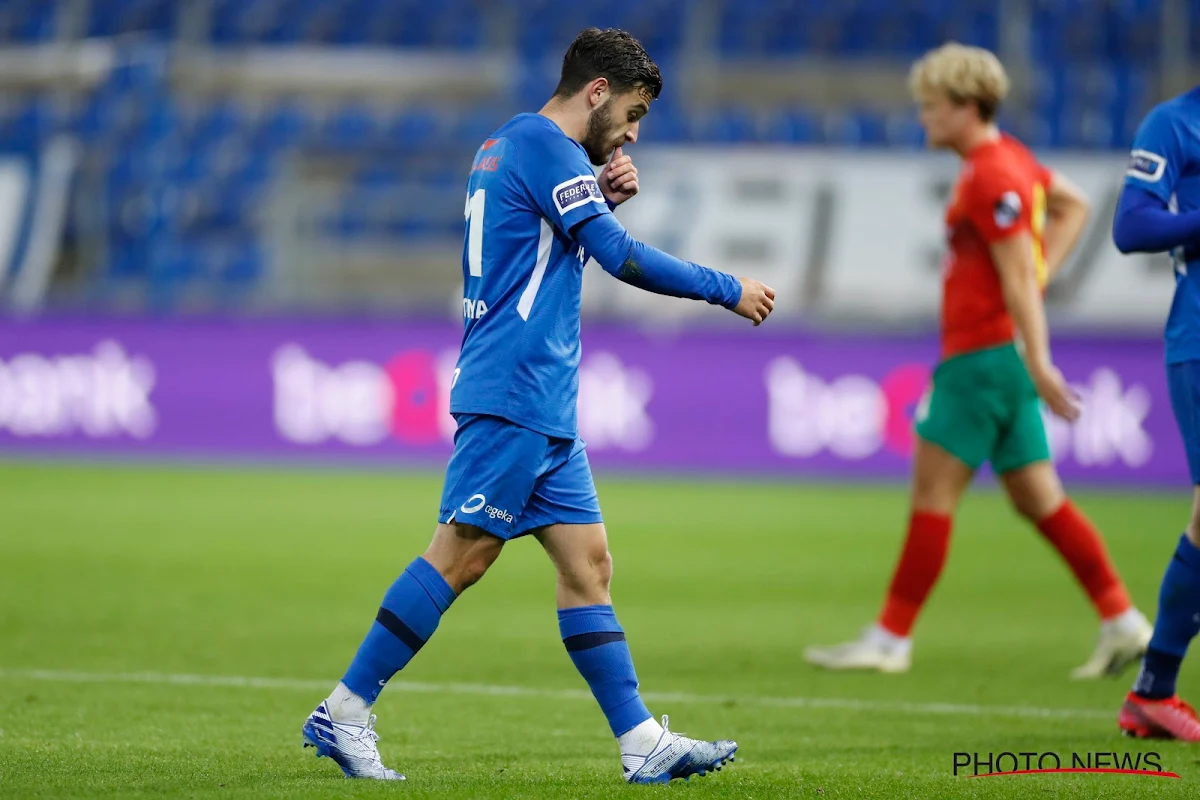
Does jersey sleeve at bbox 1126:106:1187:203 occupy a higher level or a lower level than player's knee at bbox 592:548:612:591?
higher

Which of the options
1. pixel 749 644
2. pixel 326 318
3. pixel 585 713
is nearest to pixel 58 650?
pixel 585 713

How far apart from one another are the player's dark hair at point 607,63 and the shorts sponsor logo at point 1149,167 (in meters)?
1.67

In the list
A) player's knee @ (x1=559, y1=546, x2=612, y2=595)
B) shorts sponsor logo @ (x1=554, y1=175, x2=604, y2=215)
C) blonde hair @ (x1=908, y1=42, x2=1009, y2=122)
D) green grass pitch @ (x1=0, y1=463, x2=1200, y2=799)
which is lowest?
green grass pitch @ (x1=0, y1=463, x2=1200, y2=799)

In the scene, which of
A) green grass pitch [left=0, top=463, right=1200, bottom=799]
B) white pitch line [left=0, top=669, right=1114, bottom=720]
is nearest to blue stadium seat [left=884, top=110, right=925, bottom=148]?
green grass pitch [left=0, top=463, right=1200, bottom=799]

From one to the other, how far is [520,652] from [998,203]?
267cm

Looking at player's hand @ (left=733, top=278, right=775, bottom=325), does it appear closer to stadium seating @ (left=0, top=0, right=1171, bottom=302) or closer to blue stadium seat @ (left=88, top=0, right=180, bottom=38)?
stadium seating @ (left=0, top=0, right=1171, bottom=302)

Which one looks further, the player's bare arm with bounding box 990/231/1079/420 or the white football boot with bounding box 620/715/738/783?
the player's bare arm with bounding box 990/231/1079/420

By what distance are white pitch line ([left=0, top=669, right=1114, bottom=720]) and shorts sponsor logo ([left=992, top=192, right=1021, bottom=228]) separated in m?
1.87

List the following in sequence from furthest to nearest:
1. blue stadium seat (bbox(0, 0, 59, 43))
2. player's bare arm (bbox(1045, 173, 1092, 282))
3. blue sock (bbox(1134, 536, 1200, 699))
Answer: blue stadium seat (bbox(0, 0, 59, 43))
player's bare arm (bbox(1045, 173, 1092, 282))
blue sock (bbox(1134, 536, 1200, 699))

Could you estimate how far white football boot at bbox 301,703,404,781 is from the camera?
426 centimetres

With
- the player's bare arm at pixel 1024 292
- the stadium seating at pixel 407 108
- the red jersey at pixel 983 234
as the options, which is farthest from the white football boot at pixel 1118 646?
the stadium seating at pixel 407 108

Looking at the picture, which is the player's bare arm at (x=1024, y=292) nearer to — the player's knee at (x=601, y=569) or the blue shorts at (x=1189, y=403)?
the blue shorts at (x=1189, y=403)

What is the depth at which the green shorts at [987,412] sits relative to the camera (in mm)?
6699

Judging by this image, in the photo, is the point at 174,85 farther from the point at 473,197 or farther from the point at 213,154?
the point at 473,197
